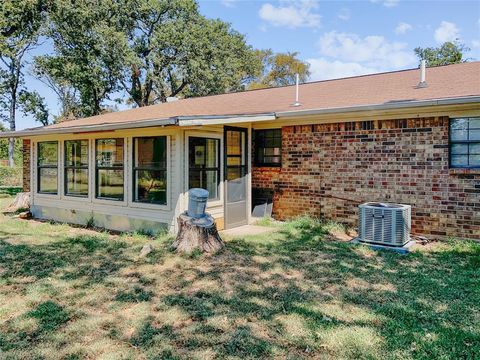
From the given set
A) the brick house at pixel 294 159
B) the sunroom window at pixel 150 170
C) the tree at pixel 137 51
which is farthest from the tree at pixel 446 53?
the sunroom window at pixel 150 170

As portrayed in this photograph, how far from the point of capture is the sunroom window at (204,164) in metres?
7.33

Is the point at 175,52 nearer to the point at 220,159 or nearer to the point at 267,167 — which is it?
the point at 267,167

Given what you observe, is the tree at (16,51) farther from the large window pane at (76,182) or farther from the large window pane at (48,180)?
the large window pane at (76,182)

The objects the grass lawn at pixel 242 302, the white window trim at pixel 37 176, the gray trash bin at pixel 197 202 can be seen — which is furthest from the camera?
the white window trim at pixel 37 176

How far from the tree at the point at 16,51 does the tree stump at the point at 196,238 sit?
20.5m

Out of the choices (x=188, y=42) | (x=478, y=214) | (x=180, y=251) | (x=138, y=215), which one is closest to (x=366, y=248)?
(x=478, y=214)

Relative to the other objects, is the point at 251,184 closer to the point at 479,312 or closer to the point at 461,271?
the point at 461,271

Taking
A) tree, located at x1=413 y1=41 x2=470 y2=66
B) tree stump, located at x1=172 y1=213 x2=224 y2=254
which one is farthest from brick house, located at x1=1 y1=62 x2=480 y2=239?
tree, located at x1=413 y1=41 x2=470 y2=66

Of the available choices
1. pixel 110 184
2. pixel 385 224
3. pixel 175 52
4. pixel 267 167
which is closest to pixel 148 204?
pixel 110 184

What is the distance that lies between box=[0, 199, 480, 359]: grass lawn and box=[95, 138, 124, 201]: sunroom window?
2028mm

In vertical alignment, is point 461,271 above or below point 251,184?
below

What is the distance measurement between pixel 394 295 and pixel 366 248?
84.3 inches

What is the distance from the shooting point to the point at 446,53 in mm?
27703

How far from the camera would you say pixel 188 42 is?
80.4 ft
